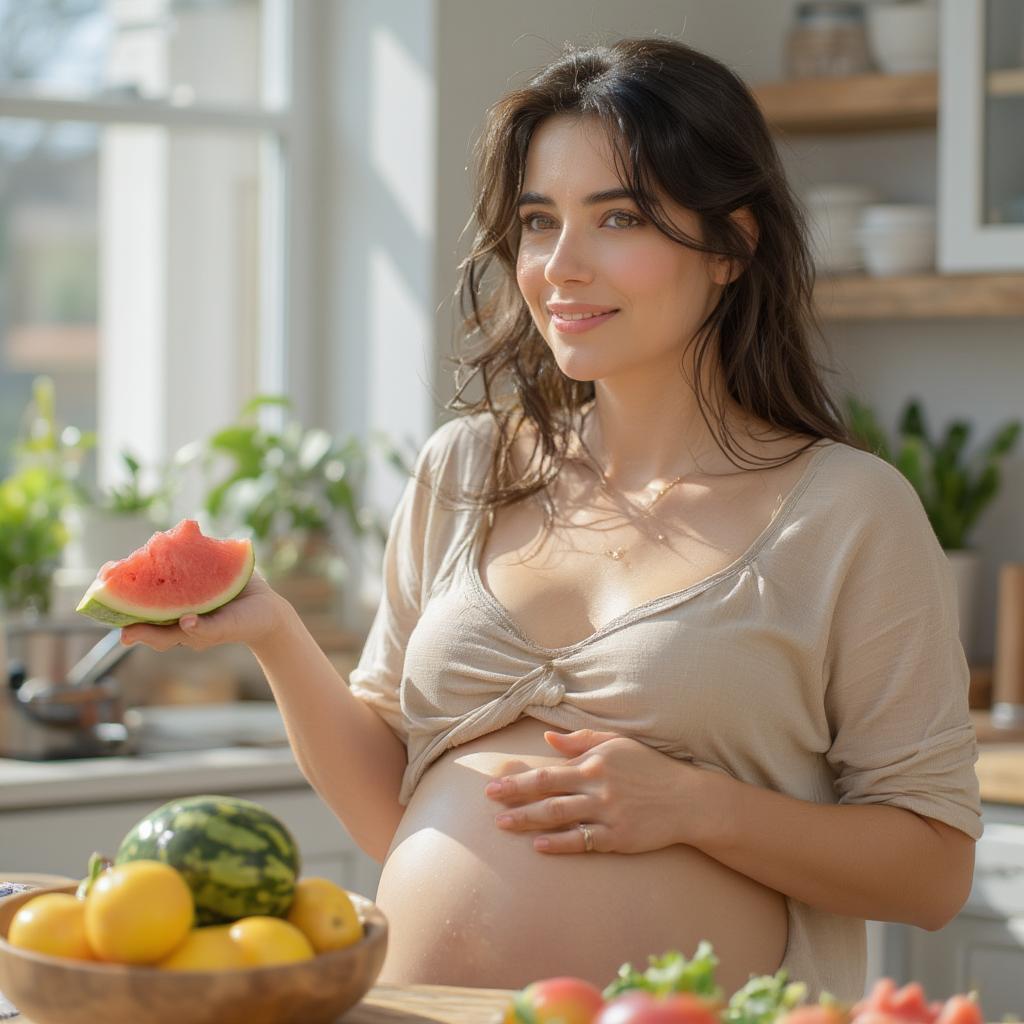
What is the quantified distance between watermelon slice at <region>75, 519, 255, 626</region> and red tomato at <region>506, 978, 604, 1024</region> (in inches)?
26.5

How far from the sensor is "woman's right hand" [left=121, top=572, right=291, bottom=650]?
1.53 metres

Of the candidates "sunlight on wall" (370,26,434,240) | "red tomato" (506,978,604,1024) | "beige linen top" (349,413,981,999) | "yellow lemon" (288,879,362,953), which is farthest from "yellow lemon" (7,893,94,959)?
"sunlight on wall" (370,26,434,240)

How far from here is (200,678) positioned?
3395 millimetres

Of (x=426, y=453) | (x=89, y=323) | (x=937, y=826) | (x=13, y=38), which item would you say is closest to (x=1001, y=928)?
(x=937, y=826)

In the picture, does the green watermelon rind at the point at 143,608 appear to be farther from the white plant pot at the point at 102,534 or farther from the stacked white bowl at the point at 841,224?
the stacked white bowl at the point at 841,224

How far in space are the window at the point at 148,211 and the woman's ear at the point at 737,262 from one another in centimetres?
196

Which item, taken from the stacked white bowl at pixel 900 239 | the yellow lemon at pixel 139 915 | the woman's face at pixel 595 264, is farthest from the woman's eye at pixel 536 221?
the stacked white bowl at pixel 900 239

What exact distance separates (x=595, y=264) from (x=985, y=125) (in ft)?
6.02

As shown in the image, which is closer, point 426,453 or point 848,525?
point 848,525

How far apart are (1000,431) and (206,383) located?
1.71 m

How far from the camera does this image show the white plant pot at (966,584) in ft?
11.4

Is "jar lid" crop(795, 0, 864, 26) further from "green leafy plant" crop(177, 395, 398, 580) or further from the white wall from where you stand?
"green leafy plant" crop(177, 395, 398, 580)

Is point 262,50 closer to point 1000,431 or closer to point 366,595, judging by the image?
point 366,595

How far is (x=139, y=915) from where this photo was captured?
1.01 meters
